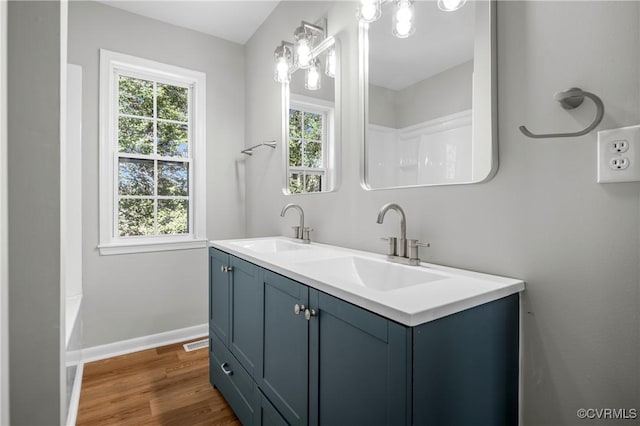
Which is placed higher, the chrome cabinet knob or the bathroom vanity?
the bathroom vanity

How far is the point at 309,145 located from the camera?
2.04 metres

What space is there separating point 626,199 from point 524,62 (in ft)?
1.61

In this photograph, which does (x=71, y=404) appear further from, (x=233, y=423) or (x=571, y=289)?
(x=571, y=289)

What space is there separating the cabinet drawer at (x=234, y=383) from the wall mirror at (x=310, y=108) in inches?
41.9

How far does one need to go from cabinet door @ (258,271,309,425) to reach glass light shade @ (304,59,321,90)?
4.03 ft

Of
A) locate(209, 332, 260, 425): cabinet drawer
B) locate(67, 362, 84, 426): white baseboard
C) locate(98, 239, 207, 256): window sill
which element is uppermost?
locate(98, 239, 207, 256): window sill

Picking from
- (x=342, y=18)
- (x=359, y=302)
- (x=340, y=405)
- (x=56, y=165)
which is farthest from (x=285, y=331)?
(x=342, y=18)

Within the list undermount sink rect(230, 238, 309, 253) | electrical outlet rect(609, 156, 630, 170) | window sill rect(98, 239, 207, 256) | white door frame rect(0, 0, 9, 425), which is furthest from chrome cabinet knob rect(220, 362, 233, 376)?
electrical outlet rect(609, 156, 630, 170)

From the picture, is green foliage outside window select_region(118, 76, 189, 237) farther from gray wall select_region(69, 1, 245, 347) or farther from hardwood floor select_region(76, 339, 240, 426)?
hardwood floor select_region(76, 339, 240, 426)

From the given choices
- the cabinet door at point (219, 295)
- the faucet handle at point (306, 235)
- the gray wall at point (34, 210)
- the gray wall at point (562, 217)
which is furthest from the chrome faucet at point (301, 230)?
the gray wall at point (34, 210)

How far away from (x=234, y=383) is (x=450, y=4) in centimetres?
195

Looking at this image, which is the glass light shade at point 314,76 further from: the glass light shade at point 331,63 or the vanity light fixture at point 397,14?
the vanity light fixture at point 397,14

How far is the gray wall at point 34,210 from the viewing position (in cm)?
77

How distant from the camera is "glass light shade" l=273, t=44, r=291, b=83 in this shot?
212 centimetres
